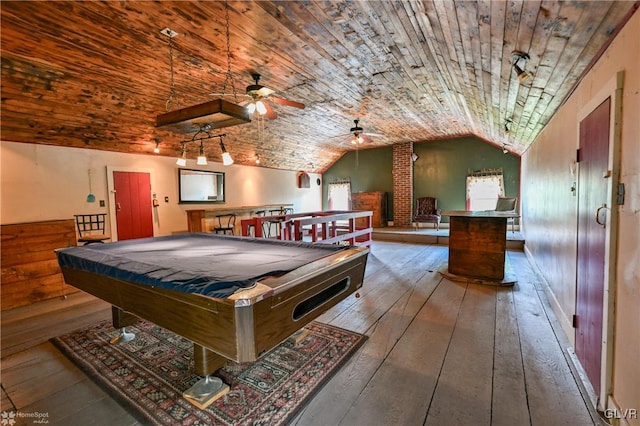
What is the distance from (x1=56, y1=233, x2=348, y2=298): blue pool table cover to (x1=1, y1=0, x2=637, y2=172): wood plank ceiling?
1.60 meters

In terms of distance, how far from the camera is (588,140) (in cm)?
194

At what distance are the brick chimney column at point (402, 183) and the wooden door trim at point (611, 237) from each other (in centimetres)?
709

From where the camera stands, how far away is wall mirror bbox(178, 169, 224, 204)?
20.9 feet

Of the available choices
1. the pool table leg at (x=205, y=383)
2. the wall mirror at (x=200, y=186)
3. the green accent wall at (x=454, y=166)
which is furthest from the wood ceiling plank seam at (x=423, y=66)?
the wall mirror at (x=200, y=186)

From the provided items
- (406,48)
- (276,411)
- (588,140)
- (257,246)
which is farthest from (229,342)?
(406,48)

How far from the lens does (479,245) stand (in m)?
3.96

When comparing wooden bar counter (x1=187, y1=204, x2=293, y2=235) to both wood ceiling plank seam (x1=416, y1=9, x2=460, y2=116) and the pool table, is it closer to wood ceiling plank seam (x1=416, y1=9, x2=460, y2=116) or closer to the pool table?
the pool table

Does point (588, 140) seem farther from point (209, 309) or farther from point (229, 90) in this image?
point (229, 90)

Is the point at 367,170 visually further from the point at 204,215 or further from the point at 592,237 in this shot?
the point at 592,237

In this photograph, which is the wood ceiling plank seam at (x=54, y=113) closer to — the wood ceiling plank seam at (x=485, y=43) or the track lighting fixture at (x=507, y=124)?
the wood ceiling plank seam at (x=485, y=43)

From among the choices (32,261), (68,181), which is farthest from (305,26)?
(68,181)

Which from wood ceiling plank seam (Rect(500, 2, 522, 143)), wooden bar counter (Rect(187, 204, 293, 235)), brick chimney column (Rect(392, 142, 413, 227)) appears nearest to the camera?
wood ceiling plank seam (Rect(500, 2, 522, 143))

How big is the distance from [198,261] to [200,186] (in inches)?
209

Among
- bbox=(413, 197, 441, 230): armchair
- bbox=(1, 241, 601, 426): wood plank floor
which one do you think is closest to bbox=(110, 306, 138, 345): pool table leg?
bbox=(1, 241, 601, 426): wood plank floor
